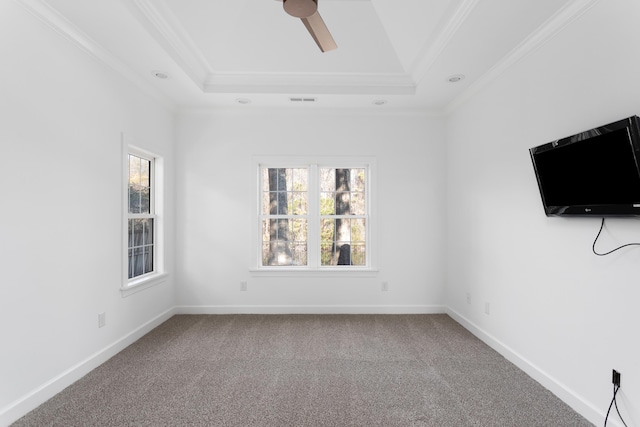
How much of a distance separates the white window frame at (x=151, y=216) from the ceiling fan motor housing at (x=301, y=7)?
2190 mm

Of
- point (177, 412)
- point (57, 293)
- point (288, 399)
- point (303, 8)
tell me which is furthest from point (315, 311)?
point (303, 8)

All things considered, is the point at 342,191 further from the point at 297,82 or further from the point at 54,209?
the point at 54,209

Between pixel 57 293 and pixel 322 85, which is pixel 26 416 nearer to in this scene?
pixel 57 293

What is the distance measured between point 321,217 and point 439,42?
2422 mm

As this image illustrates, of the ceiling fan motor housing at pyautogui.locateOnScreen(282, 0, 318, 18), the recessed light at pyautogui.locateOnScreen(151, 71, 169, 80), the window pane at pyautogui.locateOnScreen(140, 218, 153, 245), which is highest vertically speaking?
the recessed light at pyautogui.locateOnScreen(151, 71, 169, 80)

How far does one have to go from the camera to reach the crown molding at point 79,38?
2174 mm

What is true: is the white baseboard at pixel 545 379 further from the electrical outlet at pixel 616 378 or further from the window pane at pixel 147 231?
the window pane at pixel 147 231

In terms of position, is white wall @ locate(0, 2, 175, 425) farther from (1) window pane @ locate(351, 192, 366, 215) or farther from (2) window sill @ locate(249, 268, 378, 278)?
(1) window pane @ locate(351, 192, 366, 215)

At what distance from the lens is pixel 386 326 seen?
379 cm

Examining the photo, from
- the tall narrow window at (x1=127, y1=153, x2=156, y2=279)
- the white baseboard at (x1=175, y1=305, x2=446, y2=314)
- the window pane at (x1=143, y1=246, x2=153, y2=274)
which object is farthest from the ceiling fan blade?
the white baseboard at (x1=175, y1=305, x2=446, y2=314)

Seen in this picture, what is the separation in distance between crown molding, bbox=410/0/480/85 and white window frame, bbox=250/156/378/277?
4.07ft

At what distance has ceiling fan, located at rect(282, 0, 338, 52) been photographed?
5.92ft

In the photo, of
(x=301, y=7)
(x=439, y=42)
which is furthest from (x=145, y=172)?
(x=439, y=42)

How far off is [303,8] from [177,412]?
2.63 m
